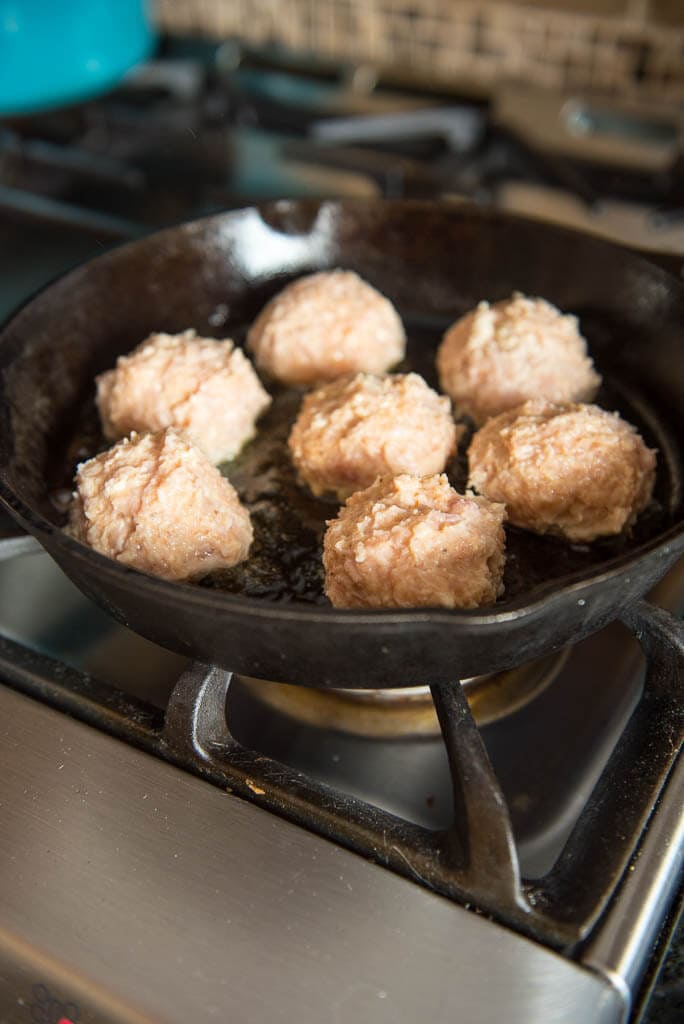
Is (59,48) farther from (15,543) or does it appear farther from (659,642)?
(659,642)

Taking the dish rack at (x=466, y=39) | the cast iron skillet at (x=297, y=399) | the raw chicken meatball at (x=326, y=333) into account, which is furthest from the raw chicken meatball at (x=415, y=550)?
the dish rack at (x=466, y=39)

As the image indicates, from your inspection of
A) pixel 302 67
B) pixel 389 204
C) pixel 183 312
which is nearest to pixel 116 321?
pixel 183 312

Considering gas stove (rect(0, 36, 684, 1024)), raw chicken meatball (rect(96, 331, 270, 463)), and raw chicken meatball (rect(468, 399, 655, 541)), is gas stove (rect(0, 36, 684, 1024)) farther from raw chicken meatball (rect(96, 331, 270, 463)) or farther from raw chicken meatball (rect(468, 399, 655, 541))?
raw chicken meatball (rect(96, 331, 270, 463))

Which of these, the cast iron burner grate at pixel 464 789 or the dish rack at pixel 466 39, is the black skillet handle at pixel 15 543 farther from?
the dish rack at pixel 466 39

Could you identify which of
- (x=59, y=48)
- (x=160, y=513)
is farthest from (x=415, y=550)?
(x=59, y=48)

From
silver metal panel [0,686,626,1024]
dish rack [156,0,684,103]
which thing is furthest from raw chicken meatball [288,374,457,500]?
dish rack [156,0,684,103]

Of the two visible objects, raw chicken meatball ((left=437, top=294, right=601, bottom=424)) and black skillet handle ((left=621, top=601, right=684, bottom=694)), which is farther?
raw chicken meatball ((left=437, top=294, right=601, bottom=424))

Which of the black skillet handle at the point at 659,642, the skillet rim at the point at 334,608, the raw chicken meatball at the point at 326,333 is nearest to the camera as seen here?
the skillet rim at the point at 334,608

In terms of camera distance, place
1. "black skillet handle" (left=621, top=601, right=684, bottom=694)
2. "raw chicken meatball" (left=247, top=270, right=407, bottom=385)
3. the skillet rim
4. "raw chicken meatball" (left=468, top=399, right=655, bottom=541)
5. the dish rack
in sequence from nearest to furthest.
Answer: the skillet rim, "black skillet handle" (left=621, top=601, right=684, bottom=694), "raw chicken meatball" (left=468, top=399, right=655, bottom=541), "raw chicken meatball" (left=247, top=270, right=407, bottom=385), the dish rack
